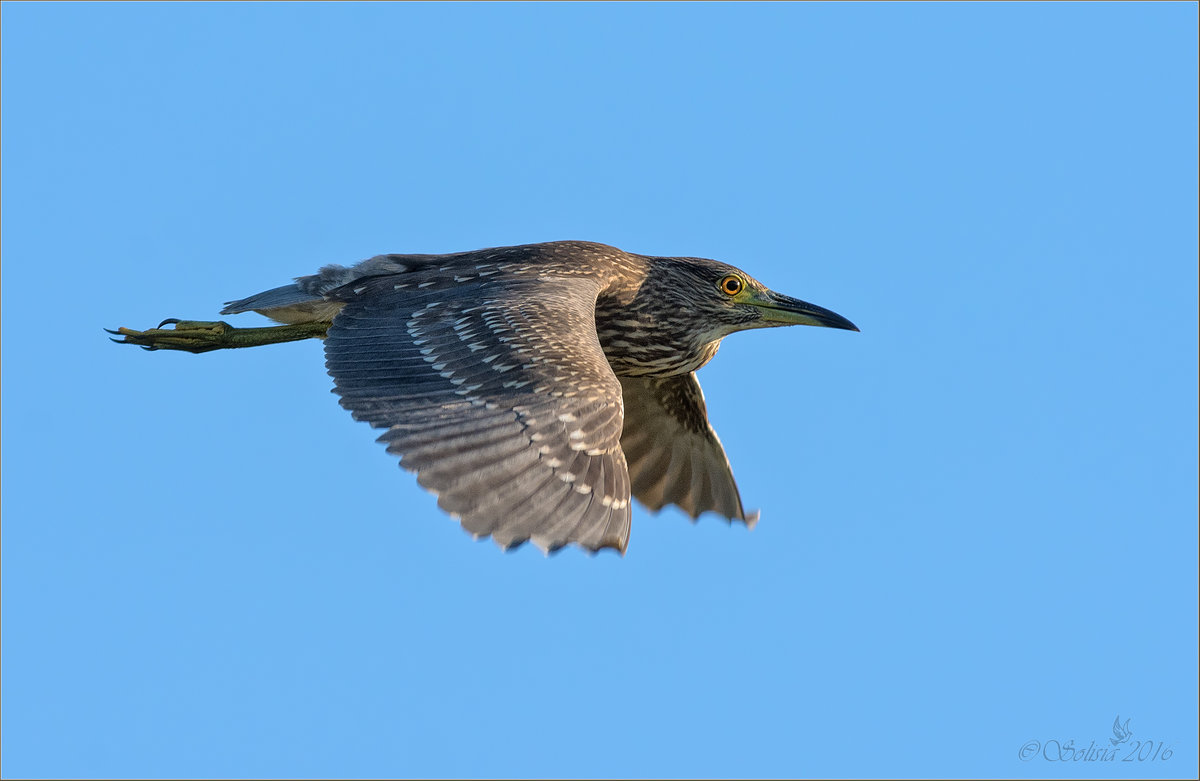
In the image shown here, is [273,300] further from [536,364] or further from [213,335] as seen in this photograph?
[536,364]

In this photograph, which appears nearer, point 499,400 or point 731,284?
point 499,400

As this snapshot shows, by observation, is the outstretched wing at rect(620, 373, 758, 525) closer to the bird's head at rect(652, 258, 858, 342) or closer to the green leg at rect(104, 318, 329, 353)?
the bird's head at rect(652, 258, 858, 342)

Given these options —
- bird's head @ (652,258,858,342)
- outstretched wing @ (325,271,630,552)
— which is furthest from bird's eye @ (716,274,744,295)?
outstretched wing @ (325,271,630,552)

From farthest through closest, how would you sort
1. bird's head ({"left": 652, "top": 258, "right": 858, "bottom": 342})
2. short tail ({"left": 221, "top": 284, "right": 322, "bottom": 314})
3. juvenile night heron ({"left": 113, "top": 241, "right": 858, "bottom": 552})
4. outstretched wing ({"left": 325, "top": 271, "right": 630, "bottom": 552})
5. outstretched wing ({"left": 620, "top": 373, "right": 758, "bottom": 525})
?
outstretched wing ({"left": 620, "top": 373, "right": 758, "bottom": 525}) → bird's head ({"left": 652, "top": 258, "right": 858, "bottom": 342}) → short tail ({"left": 221, "top": 284, "right": 322, "bottom": 314}) → juvenile night heron ({"left": 113, "top": 241, "right": 858, "bottom": 552}) → outstretched wing ({"left": 325, "top": 271, "right": 630, "bottom": 552})

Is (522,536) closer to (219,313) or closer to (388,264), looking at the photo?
(388,264)

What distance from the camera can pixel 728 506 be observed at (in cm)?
929

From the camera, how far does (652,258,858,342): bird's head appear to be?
869 centimetres

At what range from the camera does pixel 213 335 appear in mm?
8938

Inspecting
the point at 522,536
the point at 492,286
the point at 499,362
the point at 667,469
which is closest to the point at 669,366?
the point at 667,469

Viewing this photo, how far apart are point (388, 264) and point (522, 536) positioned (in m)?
3.55

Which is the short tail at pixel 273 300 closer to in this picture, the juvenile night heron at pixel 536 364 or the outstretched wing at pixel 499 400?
the juvenile night heron at pixel 536 364

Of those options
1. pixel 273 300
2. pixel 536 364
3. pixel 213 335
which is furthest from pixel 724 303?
pixel 213 335

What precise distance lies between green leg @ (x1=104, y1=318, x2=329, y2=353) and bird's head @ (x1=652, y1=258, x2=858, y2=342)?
2.52 m

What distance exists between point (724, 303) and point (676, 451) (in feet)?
4.16
